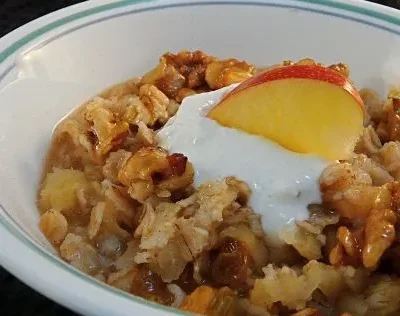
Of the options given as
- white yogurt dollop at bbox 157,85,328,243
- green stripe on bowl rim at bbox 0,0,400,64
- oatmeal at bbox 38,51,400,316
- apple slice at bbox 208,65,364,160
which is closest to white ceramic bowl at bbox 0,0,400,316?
green stripe on bowl rim at bbox 0,0,400,64

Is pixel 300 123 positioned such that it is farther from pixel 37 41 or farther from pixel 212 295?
pixel 37 41

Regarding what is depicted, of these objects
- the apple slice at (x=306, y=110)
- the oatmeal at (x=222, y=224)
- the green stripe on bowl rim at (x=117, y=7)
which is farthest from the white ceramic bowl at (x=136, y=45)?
the apple slice at (x=306, y=110)

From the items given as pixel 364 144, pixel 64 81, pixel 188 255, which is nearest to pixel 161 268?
pixel 188 255

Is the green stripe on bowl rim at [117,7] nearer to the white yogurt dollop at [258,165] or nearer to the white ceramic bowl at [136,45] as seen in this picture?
the white ceramic bowl at [136,45]

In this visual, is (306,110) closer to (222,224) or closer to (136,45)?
(222,224)

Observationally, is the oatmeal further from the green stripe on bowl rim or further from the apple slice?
the green stripe on bowl rim

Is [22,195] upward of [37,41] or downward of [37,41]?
downward
